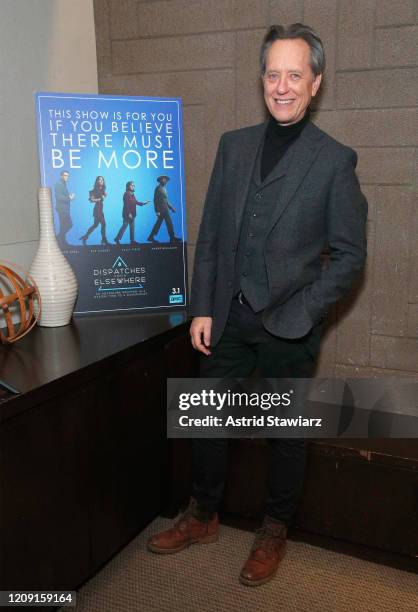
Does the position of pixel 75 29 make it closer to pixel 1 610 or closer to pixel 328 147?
pixel 328 147

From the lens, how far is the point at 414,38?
189 cm

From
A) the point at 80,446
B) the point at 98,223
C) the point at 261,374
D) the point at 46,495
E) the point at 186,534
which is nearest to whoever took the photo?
the point at 46,495

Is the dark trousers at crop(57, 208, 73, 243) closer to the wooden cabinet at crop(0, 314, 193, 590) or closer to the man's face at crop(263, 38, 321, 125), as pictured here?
the wooden cabinet at crop(0, 314, 193, 590)

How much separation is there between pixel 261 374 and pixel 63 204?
86 cm

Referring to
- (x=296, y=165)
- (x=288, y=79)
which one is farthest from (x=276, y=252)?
(x=288, y=79)

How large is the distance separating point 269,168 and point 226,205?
0.54 ft

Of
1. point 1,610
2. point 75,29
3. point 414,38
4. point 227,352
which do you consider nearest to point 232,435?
point 227,352

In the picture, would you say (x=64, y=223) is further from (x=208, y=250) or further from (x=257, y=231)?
(x=257, y=231)

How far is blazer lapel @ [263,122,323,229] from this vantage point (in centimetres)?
163

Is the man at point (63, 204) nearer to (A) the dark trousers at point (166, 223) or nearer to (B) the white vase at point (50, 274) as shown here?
(B) the white vase at point (50, 274)

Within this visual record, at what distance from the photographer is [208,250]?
1.82 m

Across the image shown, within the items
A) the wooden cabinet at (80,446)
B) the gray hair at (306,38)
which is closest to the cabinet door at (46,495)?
the wooden cabinet at (80,446)

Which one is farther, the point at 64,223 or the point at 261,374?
the point at 64,223

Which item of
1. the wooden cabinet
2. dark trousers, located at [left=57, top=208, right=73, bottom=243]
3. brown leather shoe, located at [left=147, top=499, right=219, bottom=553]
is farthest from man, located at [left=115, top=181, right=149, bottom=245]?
brown leather shoe, located at [left=147, top=499, right=219, bottom=553]
